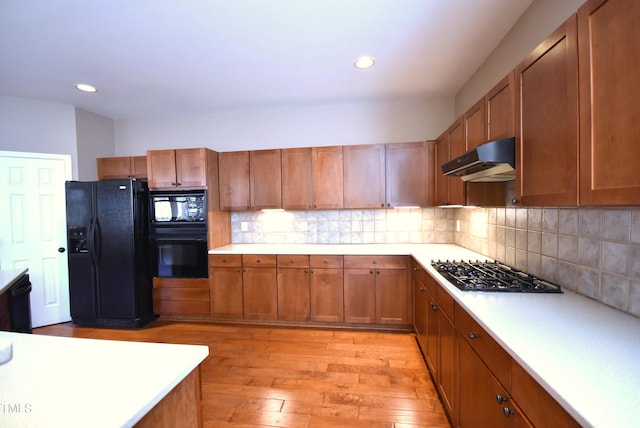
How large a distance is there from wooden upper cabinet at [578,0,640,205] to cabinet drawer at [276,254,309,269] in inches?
92.6

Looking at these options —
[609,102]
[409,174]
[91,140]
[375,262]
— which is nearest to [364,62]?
[409,174]

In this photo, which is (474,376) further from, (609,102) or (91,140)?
(91,140)

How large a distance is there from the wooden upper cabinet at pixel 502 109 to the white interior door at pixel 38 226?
15.0ft

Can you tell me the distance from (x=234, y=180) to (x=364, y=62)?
204 centimetres

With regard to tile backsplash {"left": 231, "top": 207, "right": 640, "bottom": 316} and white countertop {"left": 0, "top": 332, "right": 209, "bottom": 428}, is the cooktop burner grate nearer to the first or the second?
tile backsplash {"left": 231, "top": 207, "right": 640, "bottom": 316}

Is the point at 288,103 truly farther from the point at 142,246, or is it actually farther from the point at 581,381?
the point at 581,381

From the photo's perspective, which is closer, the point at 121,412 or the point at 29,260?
the point at 121,412

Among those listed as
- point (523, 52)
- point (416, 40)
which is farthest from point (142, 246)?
point (523, 52)

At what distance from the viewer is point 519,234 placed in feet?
6.15

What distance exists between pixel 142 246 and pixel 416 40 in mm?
3579

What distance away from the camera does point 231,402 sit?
1832mm

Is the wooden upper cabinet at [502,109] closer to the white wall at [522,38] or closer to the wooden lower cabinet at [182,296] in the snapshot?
the white wall at [522,38]

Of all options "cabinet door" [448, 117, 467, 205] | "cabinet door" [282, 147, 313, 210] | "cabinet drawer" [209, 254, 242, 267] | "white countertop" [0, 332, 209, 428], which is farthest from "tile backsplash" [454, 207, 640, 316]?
"cabinet drawer" [209, 254, 242, 267]

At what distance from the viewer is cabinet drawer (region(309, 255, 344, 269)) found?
9.36ft
